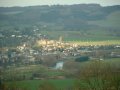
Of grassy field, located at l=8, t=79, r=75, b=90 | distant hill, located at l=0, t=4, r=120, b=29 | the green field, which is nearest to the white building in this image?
grassy field, located at l=8, t=79, r=75, b=90

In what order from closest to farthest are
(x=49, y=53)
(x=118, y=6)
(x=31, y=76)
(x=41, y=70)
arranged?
(x=31, y=76) < (x=41, y=70) < (x=49, y=53) < (x=118, y=6)

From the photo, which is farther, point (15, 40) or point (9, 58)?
point (15, 40)

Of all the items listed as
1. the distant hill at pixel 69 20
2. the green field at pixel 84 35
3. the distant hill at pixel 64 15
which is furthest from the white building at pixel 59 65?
the distant hill at pixel 64 15

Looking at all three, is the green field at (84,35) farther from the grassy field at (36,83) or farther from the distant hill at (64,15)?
the grassy field at (36,83)

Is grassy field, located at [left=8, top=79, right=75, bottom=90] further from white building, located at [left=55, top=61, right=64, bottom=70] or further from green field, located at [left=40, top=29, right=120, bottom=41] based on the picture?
green field, located at [left=40, top=29, right=120, bottom=41]

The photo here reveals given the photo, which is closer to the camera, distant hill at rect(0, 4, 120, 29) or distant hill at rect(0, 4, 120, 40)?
distant hill at rect(0, 4, 120, 40)

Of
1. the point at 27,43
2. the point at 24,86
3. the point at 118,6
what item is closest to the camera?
the point at 24,86

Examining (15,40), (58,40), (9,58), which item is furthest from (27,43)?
(9,58)

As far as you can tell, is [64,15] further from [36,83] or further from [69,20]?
[36,83]

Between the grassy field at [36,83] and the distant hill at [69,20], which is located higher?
the distant hill at [69,20]

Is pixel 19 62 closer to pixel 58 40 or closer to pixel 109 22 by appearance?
pixel 58 40

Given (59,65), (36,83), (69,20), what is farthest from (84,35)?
(36,83)
